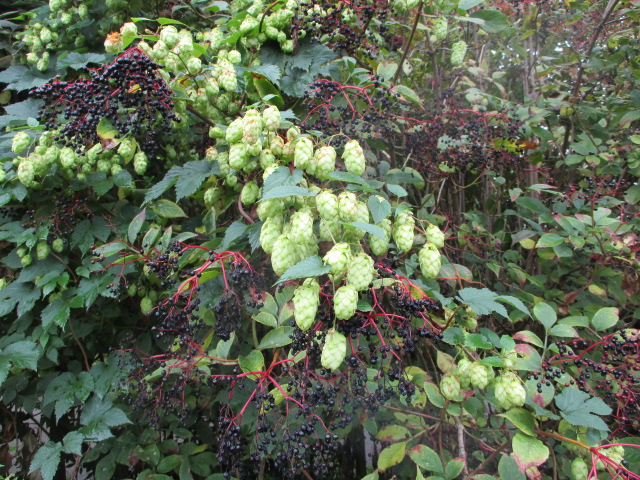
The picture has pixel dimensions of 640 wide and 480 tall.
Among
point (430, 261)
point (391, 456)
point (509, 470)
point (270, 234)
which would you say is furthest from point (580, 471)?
point (270, 234)

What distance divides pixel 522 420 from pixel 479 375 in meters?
0.15

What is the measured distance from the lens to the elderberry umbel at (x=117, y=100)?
134 cm

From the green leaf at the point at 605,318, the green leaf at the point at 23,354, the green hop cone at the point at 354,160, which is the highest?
the green hop cone at the point at 354,160

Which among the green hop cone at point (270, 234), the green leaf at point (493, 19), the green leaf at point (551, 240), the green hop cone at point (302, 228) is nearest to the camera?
the green hop cone at point (302, 228)

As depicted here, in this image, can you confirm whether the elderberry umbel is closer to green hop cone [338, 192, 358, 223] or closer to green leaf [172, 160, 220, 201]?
green leaf [172, 160, 220, 201]

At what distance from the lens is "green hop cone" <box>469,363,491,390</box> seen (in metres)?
1.10

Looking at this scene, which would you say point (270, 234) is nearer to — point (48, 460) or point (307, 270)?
point (307, 270)

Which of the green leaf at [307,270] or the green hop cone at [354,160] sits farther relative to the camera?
the green hop cone at [354,160]

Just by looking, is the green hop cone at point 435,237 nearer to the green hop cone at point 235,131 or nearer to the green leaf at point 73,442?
the green hop cone at point 235,131

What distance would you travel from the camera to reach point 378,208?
1.05 m

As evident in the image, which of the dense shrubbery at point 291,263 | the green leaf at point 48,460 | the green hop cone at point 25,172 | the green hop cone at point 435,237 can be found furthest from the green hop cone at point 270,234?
the green leaf at point 48,460

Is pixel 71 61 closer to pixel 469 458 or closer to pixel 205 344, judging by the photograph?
pixel 205 344

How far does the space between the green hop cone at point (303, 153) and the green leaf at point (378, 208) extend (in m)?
0.19

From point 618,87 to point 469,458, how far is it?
2.53m
